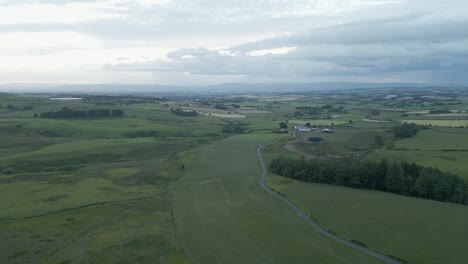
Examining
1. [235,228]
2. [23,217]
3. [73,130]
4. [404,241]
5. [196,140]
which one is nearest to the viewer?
[404,241]

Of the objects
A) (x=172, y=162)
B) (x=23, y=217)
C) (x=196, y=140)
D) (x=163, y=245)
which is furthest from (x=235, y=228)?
(x=196, y=140)

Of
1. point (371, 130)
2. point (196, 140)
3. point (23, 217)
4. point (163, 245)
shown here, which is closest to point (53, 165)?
point (23, 217)

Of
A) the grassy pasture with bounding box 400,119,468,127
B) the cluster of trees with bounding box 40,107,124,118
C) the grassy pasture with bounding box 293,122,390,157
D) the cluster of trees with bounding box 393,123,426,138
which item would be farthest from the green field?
the cluster of trees with bounding box 40,107,124,118

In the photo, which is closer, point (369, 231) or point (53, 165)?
point (369, 231)

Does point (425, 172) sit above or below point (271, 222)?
above

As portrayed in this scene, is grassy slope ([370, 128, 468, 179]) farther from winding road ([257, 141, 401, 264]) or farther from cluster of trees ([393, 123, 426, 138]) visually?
winding road ([257, 141, 401, 264])

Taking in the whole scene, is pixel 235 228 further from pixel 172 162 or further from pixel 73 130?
pixel 73 130

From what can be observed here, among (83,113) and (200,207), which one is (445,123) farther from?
(83,113)

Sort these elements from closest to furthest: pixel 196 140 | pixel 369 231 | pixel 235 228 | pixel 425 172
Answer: pixel 369 231 < pixel 235 228 < pixel 425 172 < pixel 196 140
